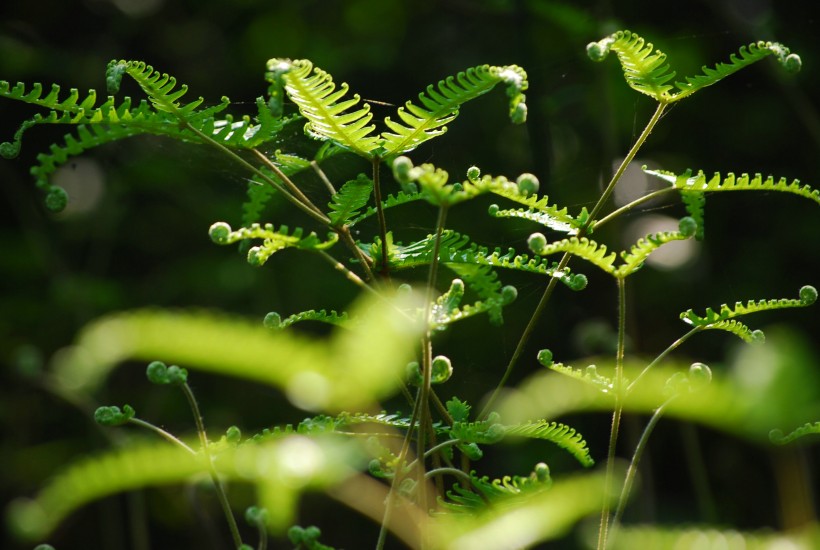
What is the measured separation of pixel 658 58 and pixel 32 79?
2.31 metres

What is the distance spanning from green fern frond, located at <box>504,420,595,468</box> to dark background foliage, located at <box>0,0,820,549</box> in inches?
42.1

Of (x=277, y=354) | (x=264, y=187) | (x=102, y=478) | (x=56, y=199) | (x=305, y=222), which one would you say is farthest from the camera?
(x=305, y=222)

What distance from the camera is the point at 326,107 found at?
19.6 inches

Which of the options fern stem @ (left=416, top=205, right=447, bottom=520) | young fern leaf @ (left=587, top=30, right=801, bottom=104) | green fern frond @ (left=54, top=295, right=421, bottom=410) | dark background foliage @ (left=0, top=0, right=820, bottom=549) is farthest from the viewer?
dark background foliage @ (left=0, top=0, right=820, bottom=549)

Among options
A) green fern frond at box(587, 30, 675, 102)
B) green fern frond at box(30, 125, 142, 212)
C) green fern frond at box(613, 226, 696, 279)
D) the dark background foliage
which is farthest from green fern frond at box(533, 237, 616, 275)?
the dark background foliage

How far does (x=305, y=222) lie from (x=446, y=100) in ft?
5.50

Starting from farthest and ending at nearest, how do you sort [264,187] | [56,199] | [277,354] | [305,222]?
[305,222] < [264,187] < [56,199] < [277,354]

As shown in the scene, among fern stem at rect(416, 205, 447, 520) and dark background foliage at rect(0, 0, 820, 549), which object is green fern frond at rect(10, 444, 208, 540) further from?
dark background foliage at rect(0, 0, 820, 549)

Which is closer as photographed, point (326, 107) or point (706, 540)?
point (706, 540)

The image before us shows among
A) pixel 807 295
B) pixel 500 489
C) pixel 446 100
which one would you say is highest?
pixel 446 100

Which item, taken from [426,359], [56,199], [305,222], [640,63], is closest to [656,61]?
[640,63]

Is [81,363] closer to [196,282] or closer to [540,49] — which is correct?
[540,49]

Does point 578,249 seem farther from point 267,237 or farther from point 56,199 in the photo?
point 56,199

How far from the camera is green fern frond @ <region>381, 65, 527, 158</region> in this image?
1.45 ft
